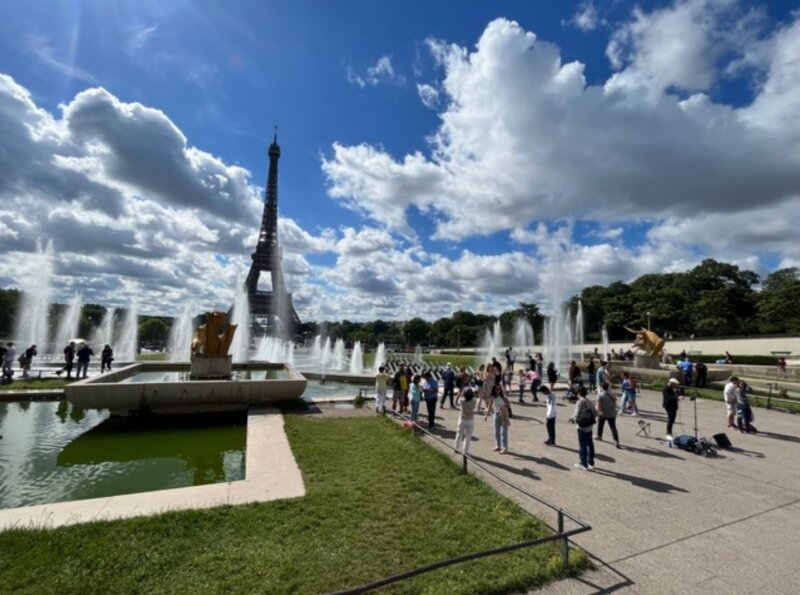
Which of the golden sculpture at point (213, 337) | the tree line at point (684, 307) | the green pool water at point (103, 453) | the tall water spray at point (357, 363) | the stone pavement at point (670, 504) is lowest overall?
the green pool water at point (103, 453)

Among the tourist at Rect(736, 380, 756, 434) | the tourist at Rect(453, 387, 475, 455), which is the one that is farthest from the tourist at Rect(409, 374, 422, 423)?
the tourist at Rect(736, 380, 756, 434)

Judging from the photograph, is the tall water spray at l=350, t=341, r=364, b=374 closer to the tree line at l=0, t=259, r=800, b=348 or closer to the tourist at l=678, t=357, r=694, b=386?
the tourist at l=678, t=357, r=694, b=386

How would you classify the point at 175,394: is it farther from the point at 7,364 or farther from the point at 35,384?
the point at 7,364

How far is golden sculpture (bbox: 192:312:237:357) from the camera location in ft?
58.2

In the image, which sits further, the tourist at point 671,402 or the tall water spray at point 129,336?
the tall water spray at point 129,336

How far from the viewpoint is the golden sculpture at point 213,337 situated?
699 inches

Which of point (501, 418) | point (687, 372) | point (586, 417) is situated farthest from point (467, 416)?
point (687, 372)

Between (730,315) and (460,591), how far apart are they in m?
82.0

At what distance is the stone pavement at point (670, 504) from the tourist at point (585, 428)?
272 millimetres

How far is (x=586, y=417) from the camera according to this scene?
8.70 m

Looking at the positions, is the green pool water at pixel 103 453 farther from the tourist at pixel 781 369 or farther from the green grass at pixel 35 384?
the tourist at pixel 781 369

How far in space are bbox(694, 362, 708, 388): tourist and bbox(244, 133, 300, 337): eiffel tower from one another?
243ft

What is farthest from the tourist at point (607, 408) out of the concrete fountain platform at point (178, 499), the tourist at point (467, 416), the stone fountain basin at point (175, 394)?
the stone fountain basin at point (175, 394)

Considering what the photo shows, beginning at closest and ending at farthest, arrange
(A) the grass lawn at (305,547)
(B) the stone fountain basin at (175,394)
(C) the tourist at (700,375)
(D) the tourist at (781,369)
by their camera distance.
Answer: (A) the grass lawn at (305,547), (B) the stone fountain basin at (175,394), (C) the tourist at (700,375), (D) the tourist at (781,369)
